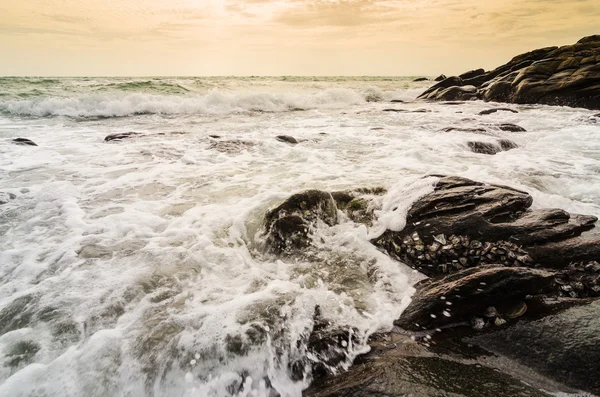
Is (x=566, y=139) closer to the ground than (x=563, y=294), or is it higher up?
higher up

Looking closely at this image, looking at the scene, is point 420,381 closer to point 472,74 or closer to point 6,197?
point 6,197

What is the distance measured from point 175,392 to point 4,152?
10.9 metres

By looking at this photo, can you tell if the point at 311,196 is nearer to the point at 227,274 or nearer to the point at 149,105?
the point at 227,274

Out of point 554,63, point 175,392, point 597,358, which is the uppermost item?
point 554,63

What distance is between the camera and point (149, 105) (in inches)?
813

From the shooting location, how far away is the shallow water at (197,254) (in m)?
2.64

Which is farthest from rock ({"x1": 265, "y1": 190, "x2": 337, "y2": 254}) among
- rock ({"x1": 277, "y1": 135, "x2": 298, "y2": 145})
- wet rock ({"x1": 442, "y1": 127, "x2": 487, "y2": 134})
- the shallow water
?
wet rock ({"x1": 442, "y1": 127, "x2": 487, "y2": 134})

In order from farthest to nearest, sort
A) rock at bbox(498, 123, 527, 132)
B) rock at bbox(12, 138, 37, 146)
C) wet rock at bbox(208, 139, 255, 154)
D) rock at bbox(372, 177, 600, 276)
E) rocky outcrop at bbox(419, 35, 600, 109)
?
rocky outcrop at bbox(419, 35, 600, 109), rock at bbox(498, 123, 527, 132), rock at bbox(12, 138, 37, 146), wet rock at bbox(208, 139, 255, 154), rock at bbox(372, 177, 600, 276)

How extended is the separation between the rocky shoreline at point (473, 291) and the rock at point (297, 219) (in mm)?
16

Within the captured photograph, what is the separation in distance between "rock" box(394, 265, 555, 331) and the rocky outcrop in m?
19.7

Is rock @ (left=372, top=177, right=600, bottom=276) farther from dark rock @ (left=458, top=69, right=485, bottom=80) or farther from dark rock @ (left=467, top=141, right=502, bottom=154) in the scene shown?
dark rock @ (left=458, top=69, right=485, bottom=80)

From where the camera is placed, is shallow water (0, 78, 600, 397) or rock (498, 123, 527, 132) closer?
shallow water (0, 78, 600, 397)

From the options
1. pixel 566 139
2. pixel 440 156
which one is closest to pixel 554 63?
pixel 566 139

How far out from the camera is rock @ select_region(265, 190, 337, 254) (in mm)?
4410
